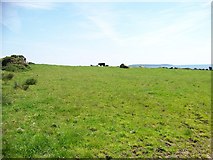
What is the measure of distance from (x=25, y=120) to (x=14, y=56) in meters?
46.9

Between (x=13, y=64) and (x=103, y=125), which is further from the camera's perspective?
(x=13, y=64)

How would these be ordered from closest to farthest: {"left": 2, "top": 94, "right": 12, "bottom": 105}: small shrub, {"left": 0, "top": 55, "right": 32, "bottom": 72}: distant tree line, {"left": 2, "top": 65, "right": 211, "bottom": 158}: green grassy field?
{"left": 2, "top": 65, "right": 211, "bottom": 158}: green grassy field
{"left": 2, "top": 94, "right": 12, "bottom": 105}: small shrub
{"left": 0, "top": 55, "right": 32, "bottom": 72}: distant tree line

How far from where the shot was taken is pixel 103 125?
1923cm

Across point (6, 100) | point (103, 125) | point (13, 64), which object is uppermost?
point (13, 64)

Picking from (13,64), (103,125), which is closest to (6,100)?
(103,125)

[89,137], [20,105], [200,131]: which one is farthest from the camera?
[20,105]

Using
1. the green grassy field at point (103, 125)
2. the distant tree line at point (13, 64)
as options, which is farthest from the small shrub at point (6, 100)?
the distant tree line at point (13, 64)

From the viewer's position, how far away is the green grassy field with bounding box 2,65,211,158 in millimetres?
15570

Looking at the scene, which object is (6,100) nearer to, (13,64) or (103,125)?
(103,125)

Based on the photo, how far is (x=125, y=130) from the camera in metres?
18.8

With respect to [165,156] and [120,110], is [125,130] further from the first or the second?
[120,110]

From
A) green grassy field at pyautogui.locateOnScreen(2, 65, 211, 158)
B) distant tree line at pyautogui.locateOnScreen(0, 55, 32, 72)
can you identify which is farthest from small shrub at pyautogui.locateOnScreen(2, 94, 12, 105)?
distant tree line at pyautogui.locateOnScreen(0, 55, 32, 72)

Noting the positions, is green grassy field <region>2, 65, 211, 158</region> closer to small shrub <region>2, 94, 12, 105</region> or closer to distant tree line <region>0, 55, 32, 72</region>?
small shrub <region>2, 94, 12, 105</region>

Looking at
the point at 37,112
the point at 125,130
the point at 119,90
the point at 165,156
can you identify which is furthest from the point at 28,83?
the point at 165,156
